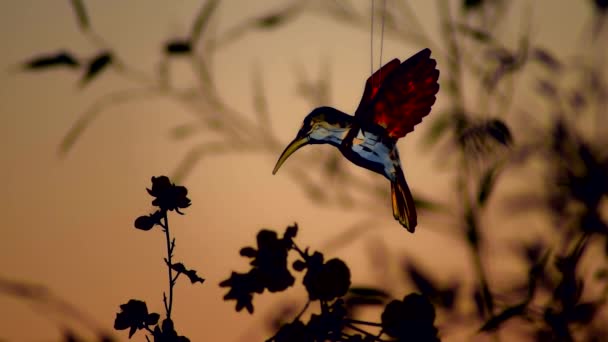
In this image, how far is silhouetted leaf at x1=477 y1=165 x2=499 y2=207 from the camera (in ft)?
3.56

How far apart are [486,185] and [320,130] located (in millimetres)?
411

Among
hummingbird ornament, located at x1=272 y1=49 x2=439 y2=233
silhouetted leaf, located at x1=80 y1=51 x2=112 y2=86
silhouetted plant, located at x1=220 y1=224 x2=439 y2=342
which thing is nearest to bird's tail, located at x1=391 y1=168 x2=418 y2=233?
hummingbird ornament, located at x1=272 y1=49 x2=439 y2=233

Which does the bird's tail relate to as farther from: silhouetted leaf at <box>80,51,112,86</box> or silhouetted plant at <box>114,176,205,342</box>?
silhouetted leaf at <box>80,51,112,86</box>

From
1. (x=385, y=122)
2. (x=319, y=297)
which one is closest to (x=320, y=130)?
(x=385, y=122)

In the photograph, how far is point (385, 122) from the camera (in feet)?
2.64

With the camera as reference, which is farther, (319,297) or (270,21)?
(270,21)

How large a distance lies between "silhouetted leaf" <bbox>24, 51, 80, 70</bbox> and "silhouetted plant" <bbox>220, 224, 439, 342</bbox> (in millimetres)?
506

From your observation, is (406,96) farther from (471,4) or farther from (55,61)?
(55,61)

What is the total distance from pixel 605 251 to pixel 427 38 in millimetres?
424

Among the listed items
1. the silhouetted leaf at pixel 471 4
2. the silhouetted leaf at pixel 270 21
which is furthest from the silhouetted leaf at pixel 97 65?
the silhouetted leaf at pixel 471 4

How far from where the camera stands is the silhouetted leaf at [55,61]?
3.48 ft

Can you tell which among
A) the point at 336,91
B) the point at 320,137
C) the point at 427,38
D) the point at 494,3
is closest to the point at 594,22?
the point at 494,3

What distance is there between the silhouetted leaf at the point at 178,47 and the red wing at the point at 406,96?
0.40m

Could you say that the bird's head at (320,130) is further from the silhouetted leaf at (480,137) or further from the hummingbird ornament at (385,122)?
the silhouetted leaf at (480,137)
